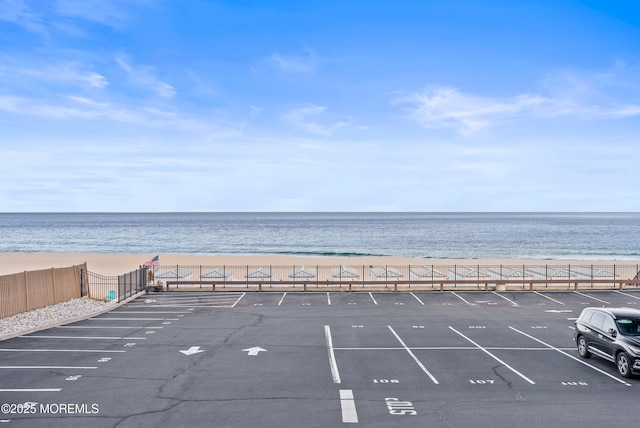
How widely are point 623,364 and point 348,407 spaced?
8459 mm

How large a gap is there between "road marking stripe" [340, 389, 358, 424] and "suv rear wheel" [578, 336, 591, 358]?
859cm

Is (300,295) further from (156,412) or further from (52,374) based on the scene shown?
(156,412)

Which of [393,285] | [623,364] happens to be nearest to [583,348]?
[623,364]

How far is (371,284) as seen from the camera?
33.9 m

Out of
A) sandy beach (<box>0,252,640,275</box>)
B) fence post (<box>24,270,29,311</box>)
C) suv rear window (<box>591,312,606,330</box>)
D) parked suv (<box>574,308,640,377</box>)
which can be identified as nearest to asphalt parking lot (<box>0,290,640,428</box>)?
parked suv (<box>574,308,640,377</box>)

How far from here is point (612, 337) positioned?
49.4 feet

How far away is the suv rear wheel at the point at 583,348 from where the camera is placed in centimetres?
1644

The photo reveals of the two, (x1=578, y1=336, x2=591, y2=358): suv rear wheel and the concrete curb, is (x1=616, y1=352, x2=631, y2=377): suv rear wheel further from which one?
the concrete curb

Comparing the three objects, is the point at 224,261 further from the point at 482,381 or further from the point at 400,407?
the point at 400,407

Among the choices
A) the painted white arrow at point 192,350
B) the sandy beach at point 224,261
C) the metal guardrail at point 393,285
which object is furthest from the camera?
the sandy beach at point 224,261

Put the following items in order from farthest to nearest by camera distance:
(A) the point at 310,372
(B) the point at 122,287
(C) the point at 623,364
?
(B) the point at 122,287 < (A) the point at 310,372 < (C) the point at 623,364

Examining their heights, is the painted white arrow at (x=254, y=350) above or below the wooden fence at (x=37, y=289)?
below

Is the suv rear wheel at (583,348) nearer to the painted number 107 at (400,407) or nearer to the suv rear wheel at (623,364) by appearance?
the suv rear wheel at (623,364)

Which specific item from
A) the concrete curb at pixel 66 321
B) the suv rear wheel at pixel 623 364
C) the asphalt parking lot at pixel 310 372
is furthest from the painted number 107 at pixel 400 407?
the concrete curb at pixel 66 321
